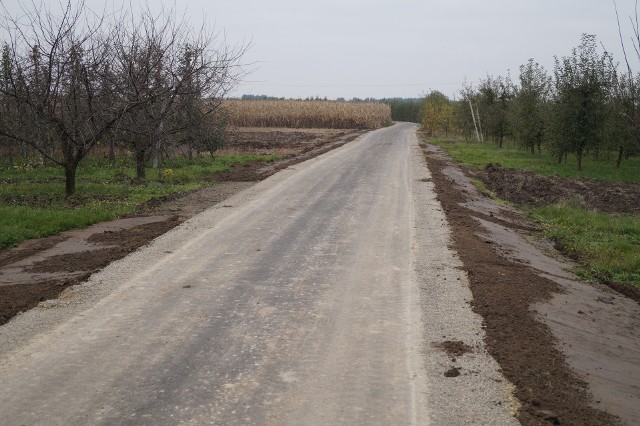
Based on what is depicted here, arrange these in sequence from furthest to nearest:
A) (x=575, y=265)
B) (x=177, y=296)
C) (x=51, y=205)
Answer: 1. (x=51, y=205)
2. (x=575, y=265)
3. (x=177, y=296)

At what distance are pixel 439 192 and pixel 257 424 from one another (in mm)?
13654

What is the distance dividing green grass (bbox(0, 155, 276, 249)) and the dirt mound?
33.8 ft

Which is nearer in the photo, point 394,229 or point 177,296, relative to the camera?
point 177,296

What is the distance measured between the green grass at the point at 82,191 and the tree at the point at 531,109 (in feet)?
57.8

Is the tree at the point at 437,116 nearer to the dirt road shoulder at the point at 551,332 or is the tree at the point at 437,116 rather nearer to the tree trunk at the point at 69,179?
the tree trunk at the point at 69,179

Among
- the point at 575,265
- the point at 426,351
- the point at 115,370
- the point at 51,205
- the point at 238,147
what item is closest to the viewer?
the point at 115,370

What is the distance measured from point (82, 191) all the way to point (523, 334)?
545 inches

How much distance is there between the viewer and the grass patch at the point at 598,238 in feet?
35.9

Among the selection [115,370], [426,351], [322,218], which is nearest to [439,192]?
[322,218]

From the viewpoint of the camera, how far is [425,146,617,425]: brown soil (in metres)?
4.94

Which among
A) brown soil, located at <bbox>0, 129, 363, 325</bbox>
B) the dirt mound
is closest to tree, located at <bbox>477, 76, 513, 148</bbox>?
the dirt mound

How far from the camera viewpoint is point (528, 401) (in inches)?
198

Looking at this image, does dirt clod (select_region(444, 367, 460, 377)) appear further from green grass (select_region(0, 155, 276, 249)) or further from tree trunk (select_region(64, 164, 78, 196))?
tree trunk (select_region(64, 164, 78, 196))

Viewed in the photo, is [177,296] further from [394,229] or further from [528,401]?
[394,229]
